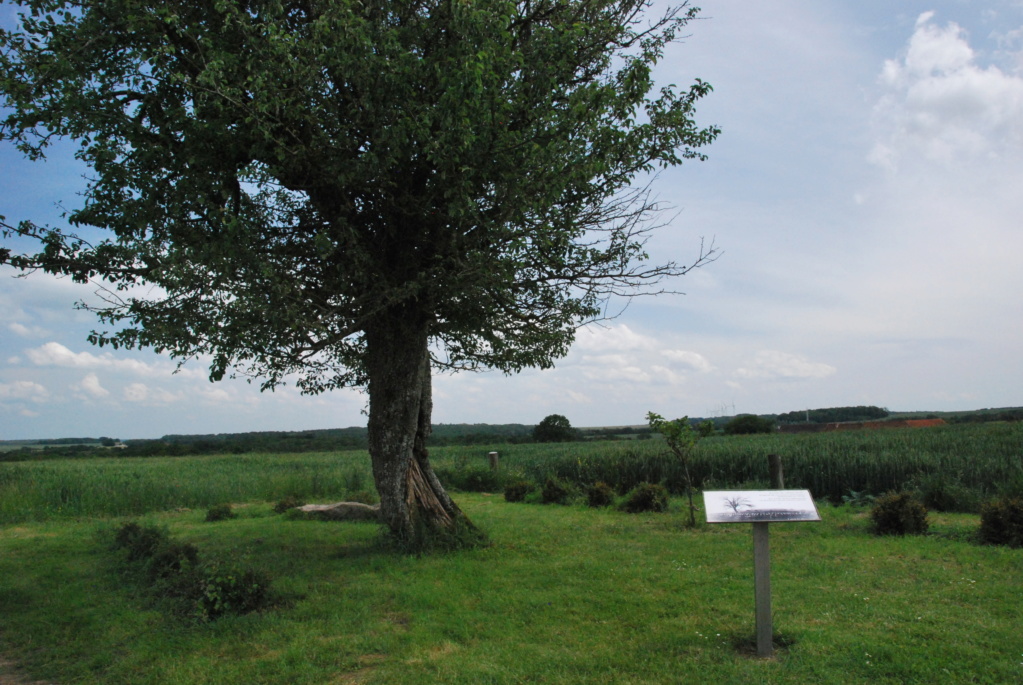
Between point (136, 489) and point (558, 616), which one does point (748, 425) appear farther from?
point (558, 616)

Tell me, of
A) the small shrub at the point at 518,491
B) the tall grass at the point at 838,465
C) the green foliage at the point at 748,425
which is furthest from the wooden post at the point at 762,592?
the green foliage at the point at 748,425

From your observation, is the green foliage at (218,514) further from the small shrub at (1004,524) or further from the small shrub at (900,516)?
the small shrub at (1004,524)

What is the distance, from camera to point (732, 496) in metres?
6.00

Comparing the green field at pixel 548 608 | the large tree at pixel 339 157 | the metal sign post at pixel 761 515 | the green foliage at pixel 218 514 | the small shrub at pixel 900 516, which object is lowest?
the green foliage at pixel 218 514

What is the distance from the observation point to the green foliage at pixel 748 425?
157 ft

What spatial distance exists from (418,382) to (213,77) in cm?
506

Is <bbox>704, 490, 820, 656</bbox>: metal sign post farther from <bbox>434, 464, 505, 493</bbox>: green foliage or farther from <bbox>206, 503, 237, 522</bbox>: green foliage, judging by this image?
<bbox>434, 464, 505, 493</bbox>: green foliage

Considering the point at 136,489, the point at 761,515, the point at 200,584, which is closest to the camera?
the point at 761,515

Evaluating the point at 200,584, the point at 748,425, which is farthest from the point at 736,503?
the point at 748,425

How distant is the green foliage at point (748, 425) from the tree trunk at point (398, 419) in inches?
1593

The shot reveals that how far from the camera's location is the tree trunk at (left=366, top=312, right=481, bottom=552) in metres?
10.4

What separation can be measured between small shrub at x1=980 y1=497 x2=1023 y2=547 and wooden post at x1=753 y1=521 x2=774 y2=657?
6.66 meters

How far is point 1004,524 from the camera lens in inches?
403

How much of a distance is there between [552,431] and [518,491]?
3567 centimetres
